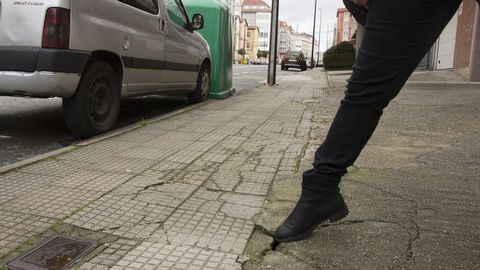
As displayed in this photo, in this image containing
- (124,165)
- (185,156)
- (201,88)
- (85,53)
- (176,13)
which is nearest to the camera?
(124,165)

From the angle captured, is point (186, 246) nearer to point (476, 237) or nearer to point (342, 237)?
point (342, 237)

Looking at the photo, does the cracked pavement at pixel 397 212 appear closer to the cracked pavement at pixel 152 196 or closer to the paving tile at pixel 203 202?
the cracked pavement at pixel 152 196

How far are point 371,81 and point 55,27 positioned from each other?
304 centimetres

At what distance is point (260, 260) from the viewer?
2.14 metres

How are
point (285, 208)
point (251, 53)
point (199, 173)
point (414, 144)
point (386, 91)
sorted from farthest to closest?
point (251, 53), point (414, 144), point (199, 173), point (285, 208), point (386, 91)

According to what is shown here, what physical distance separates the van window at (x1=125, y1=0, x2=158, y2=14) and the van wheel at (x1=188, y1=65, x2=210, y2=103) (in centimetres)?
221

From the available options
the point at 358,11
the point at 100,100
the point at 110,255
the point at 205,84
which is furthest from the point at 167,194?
the point at 205,84

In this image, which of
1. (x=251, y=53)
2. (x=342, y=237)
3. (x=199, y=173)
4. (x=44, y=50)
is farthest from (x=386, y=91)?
(x=251, y=53)

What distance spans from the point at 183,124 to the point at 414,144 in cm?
265

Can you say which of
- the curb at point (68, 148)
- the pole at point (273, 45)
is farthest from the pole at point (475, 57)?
the curb at point (68, 148)

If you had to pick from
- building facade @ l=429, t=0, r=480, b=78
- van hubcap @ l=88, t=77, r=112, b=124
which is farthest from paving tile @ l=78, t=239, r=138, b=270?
building facade @ l=429, t=0, r=480, b=78

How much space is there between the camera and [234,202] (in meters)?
2.90

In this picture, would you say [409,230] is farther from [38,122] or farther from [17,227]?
[38,122]

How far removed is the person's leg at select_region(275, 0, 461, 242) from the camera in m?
1.99
